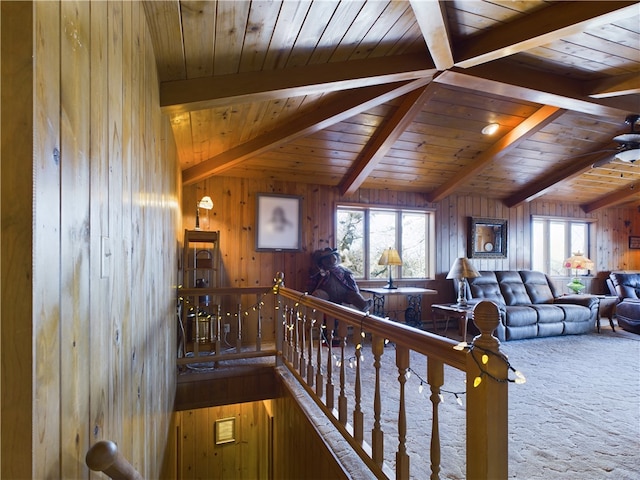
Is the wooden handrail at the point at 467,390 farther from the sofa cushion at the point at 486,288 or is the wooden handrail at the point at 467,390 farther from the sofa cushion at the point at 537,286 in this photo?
the sofa cushion at the point at 537,286

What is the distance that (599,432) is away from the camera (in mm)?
2295

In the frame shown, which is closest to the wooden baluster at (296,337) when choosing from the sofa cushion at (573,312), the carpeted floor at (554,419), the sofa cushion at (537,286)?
the carpeted floor at (554,419)

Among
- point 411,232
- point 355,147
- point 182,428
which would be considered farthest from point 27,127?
point 411,232

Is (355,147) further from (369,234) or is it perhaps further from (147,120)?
(147,120)

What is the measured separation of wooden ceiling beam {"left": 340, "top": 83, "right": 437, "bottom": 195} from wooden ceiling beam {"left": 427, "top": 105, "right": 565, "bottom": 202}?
4.84ft

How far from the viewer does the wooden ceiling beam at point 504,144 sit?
12.1ft

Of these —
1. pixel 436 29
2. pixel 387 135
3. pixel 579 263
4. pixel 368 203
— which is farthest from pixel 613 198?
pixel 436 29

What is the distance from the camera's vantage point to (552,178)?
5.41 m

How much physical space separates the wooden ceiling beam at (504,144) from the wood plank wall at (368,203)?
0.53m

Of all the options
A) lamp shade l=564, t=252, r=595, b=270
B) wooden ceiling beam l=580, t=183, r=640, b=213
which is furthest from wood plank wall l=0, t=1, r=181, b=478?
wooden ceiling beam l=580, t=183, r=640, b=213

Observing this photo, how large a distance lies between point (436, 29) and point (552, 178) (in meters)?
4.55

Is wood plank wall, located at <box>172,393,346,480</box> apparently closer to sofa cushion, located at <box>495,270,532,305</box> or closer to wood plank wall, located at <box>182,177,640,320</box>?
wood plank wall, located at <box>182,177,640,320</box>

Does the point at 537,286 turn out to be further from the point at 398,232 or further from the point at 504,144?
the point at 504,144

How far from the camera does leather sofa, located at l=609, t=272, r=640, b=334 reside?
17.7 ft
